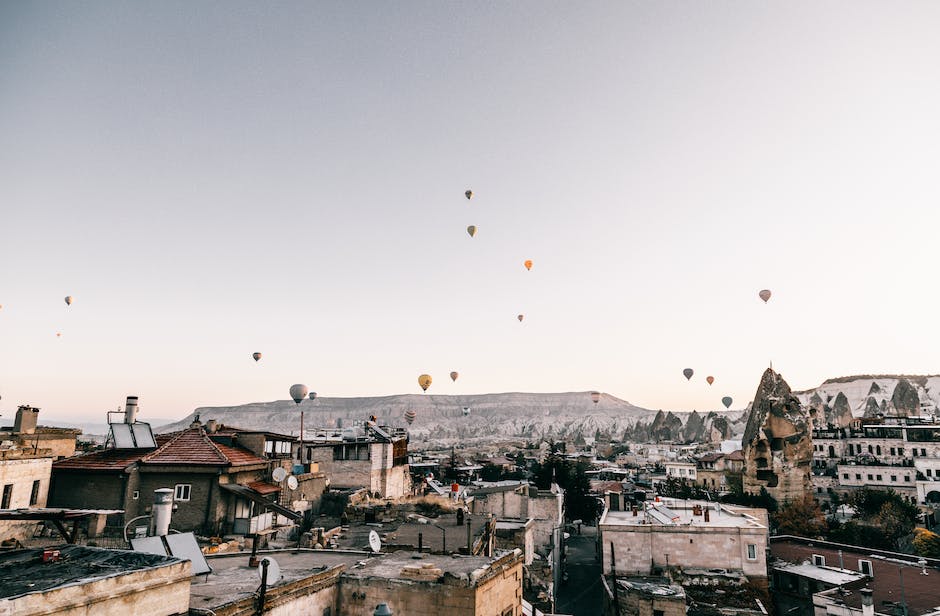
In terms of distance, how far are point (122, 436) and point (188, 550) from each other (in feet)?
49.5

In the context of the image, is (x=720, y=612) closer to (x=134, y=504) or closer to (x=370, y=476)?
(x=370, y=476)

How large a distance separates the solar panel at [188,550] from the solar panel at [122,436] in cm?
1390

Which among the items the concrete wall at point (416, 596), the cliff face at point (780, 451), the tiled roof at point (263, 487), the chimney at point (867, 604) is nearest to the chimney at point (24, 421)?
the tiled roof at point (263, 487)

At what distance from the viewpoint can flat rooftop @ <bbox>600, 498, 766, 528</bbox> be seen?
3738 cm

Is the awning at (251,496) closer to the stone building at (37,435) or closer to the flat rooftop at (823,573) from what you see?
the stone building at (37,435)

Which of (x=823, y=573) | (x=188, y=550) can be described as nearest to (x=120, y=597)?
(x=188, y=550)

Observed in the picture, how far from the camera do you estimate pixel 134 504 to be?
2473 centimetres

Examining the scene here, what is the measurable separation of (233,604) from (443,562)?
7445 mm

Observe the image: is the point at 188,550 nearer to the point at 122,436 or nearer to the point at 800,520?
the point at 122,436

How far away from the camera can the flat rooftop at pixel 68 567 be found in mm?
9953

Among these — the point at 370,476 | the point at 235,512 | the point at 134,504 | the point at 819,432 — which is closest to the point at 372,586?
the point at 235,512

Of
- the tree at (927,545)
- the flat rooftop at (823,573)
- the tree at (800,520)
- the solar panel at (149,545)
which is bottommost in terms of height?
the tree at (800,520)

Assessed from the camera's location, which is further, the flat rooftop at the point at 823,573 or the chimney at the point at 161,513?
the flat rooftop at the point at 823,573

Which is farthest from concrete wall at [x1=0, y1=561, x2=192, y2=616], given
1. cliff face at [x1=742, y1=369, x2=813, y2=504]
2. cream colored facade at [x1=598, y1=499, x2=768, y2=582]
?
cliff face at [x1=742, y1=369, x2=813, y2=504]
